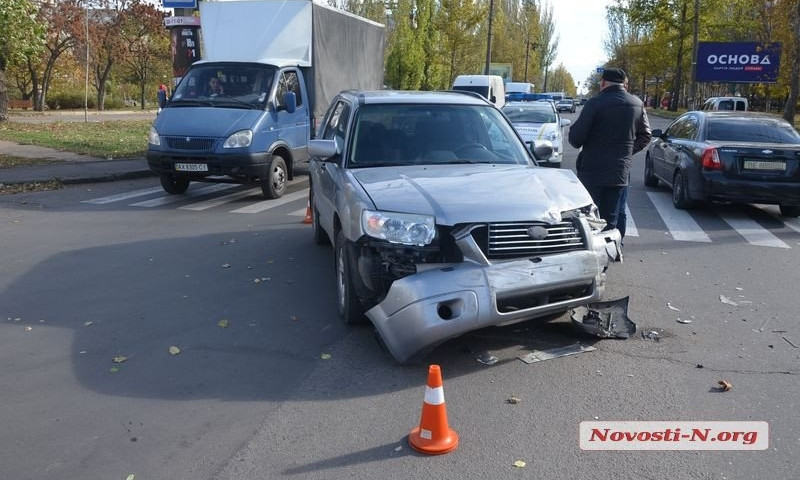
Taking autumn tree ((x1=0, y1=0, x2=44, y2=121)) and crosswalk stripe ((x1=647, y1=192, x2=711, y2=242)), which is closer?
crosswalk stripe ((x1=647, y1=192, x2=711, y2=242))

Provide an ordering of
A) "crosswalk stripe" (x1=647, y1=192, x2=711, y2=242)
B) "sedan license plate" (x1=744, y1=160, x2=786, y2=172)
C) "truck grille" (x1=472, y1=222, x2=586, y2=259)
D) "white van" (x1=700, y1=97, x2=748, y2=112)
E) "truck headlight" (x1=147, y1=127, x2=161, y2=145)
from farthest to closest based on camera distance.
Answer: "white van" (x1=700, y1=97, x2=748, y2=112)
"truck headlight" (x1=147, y1=127, x2=161, y2=145)
"sedan license plate" (x1=744, y1=160, x2=786, y2=172)
"crosswalk stripe" (x1=647, y1=192, x2=711, y2=242)
"truck grille" (x1=472, y1=222, x2=586, y2=259)

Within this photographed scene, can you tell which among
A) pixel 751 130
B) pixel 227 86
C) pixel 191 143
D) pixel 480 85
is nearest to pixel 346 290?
pixel 191 143

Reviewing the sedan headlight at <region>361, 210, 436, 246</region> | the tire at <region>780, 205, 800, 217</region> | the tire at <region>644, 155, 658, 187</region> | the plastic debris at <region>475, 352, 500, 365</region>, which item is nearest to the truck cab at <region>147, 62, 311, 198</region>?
the sedan headlight at <region>361, 210, 436, 246</region>

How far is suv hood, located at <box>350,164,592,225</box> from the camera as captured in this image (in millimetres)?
4770

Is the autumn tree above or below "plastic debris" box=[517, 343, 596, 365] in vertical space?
above

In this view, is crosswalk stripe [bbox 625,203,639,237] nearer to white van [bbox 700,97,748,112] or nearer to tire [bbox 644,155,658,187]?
tire [bbox 644,155,658,187]

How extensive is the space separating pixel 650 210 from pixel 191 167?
7531 millimetres

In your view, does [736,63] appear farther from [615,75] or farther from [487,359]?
[487,359]

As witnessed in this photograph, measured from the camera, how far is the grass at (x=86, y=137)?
59.1 ft

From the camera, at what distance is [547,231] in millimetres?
4812

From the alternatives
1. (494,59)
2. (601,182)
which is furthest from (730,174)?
(494,59)

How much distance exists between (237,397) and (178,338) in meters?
1.25

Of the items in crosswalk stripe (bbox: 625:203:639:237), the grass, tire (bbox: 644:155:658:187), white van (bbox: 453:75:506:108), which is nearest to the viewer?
crosswalk stripe (bbox: 625:203:639:237)

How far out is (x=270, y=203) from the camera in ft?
38.8
